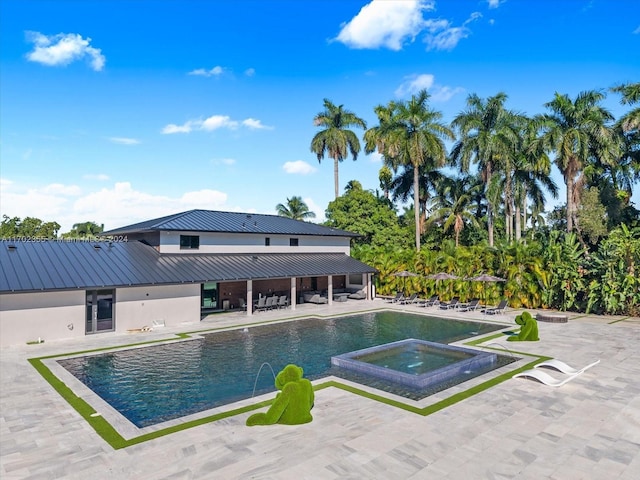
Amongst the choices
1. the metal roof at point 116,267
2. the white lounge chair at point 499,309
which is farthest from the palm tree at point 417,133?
the metal roof at point 116,267

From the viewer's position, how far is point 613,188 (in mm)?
41781

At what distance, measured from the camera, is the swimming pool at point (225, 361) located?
12664 millimetres

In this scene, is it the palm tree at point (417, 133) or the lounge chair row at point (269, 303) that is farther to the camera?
the palm tree at point (417, 133)

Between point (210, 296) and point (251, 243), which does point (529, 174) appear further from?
point (210, 296)

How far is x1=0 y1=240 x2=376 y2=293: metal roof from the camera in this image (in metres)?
20.7

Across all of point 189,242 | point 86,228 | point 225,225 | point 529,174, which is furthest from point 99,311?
point 86,228

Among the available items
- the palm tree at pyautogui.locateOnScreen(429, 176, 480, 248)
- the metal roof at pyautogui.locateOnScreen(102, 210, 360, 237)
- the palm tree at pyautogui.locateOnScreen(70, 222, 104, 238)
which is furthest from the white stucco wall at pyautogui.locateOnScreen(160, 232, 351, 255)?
the palm tree at pyautogui.locateOnScreen(70, 222, 104, 238)

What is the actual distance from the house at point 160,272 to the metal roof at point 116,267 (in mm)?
49

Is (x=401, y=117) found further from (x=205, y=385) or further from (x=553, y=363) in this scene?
(x=205, y=385)

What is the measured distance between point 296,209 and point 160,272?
144 ft

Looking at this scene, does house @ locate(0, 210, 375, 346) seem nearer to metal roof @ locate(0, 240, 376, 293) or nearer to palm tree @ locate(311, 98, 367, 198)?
metal roof @ locate(0, 240, 376, 293)

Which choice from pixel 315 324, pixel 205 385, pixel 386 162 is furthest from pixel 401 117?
pixel 205 385

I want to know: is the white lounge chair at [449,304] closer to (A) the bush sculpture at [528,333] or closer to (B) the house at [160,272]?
(B) the house at [160,272]

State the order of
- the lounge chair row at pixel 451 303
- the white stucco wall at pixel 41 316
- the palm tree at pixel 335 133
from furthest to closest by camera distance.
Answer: the palm tree at pixel 335 133 < the lounge chair row at pixel 451 303 < the white stucco wall at pixel 41 316
